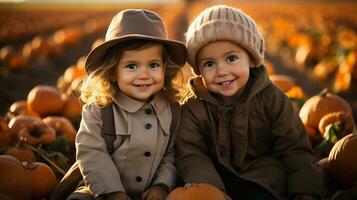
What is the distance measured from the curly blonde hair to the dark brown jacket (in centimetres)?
17

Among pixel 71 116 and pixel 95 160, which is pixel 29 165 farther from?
pixel 71 116

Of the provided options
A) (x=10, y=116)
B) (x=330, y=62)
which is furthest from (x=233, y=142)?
(x=330, y=62)

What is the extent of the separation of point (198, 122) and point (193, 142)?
0.15 m

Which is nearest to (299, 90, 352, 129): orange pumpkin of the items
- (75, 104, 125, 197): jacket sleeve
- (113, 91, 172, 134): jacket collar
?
(113, 91, 172, 134): jacket collar

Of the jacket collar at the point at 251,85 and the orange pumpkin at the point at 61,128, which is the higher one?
the jacket collar at the point at 251,85

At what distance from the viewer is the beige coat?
3201mm

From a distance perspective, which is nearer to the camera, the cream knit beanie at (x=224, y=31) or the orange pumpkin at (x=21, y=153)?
the cream knit beanie at (x=224, y=31)

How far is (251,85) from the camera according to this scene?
3557mm

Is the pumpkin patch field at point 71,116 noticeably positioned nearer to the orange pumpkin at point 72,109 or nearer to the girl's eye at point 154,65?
the orange pumpkin at point 72,109

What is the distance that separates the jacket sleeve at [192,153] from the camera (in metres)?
3.38

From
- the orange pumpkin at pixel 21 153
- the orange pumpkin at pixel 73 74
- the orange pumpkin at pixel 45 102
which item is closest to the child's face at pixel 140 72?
the orange pumpkin at pixel 21 153

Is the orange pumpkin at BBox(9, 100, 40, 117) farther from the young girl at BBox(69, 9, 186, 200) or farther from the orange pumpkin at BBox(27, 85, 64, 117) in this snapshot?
the young girl at BBox(69, 9, 186, 200)

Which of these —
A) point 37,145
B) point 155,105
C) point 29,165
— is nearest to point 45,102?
point 37,145

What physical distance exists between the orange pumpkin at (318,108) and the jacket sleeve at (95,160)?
243cm
